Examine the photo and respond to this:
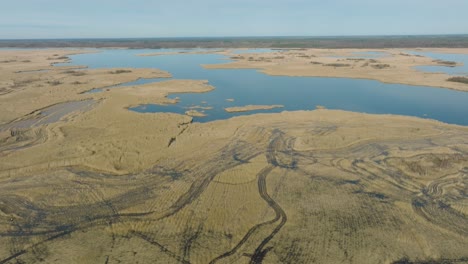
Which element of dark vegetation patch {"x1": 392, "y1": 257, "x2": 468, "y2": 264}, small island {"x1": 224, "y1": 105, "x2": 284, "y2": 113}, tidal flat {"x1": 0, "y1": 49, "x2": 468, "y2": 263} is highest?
small island {"x1": 224, "y1": 105, "x2": 284, "y2": 113}

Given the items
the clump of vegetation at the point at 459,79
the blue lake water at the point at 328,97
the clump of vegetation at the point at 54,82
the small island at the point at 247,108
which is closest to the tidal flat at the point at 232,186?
the blue lake water at the point at 328,97

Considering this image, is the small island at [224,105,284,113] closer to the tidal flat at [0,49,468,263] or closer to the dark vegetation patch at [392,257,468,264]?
the tidal flat at [0,49,468,263]

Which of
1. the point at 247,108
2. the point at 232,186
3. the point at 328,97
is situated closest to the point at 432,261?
the point at 232,186

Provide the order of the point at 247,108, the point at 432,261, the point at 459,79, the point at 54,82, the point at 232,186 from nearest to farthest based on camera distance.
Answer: the point at 432,261, the point at 232,186, the point at 247,108, the point at 54,82, the point at 459,79

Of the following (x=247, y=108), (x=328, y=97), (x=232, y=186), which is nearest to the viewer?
(x=232, y=186)

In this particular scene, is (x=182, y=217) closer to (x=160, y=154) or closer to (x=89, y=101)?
(x=160, y=154)

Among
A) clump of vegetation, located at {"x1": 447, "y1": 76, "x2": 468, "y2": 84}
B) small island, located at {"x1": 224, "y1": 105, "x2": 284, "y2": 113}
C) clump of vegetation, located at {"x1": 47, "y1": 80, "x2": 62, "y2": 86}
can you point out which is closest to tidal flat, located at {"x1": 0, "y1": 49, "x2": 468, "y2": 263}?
small island, located at {"x1": 224, "y1": 105, "x2": 284, "y2": 113}

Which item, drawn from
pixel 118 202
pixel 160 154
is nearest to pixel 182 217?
pixel 118 202

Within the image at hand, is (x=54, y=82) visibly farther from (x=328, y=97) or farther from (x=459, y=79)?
(x=459, y=79)
